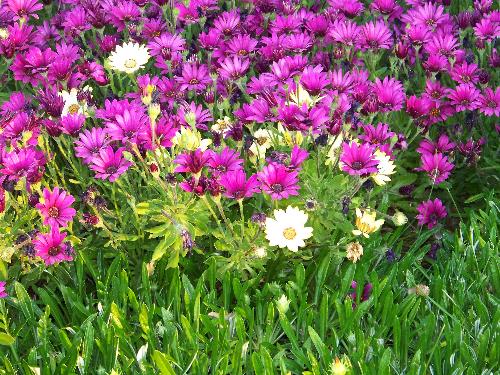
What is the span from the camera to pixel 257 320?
3041 mm

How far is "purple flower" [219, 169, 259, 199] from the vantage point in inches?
114

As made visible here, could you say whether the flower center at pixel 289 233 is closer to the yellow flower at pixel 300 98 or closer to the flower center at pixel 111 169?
the yellow flower at pixel 300 98

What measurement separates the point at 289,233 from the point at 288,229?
0.06ft

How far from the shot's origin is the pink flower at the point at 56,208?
9.68ft

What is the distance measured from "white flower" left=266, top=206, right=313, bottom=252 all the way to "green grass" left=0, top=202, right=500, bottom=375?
5.4 inches

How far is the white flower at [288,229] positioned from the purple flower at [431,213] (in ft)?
2.73

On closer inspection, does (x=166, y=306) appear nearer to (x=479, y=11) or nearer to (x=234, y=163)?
(x=234, y=163)

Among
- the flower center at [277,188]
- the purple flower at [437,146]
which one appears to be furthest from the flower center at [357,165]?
the purple flower at [437,146]

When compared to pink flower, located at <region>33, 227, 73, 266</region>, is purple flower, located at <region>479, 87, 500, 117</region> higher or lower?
higher

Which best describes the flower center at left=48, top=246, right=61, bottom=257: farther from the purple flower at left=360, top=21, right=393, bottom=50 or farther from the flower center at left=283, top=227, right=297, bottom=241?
the purple flower at left=360, top=21, right=393, bottom=50

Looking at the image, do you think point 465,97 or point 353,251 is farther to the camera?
point 465,97

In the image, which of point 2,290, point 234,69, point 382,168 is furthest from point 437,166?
point 2,290

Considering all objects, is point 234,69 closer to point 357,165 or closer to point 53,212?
point 357,165

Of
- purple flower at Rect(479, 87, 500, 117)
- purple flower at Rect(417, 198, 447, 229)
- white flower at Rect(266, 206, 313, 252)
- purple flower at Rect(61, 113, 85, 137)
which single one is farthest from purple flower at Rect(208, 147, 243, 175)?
purple flower at Rect(479, 87, 500, 117)
